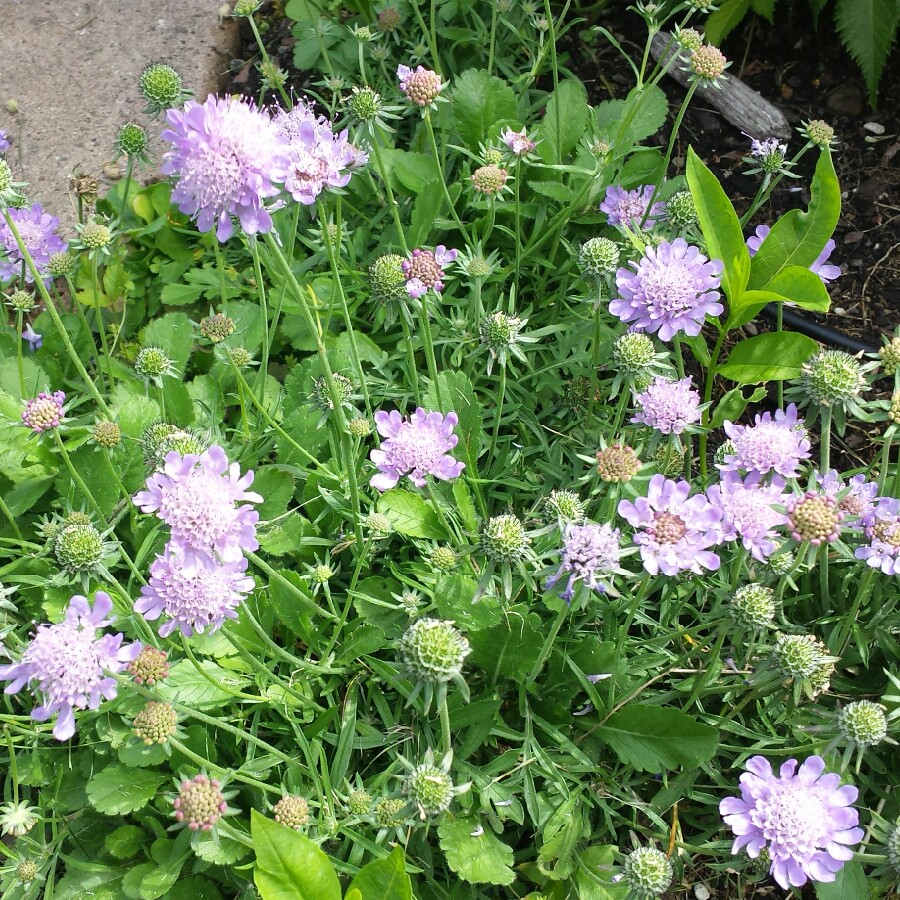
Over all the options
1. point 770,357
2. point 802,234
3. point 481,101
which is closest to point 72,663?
point 770,357

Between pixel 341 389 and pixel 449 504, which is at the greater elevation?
pixel 341 389

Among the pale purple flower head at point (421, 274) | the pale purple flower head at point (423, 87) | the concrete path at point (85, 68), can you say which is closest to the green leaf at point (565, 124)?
the pale purple flower head at point (423, 87)

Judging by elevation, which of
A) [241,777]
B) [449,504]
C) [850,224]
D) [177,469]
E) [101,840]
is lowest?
[101,840]

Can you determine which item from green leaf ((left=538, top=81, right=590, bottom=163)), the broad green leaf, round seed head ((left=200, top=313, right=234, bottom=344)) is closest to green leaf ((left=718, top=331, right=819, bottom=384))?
the broad green leaf

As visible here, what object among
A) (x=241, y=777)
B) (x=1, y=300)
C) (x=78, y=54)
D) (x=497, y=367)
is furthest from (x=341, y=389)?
(x=78, y=54)

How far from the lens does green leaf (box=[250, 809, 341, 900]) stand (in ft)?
5.97

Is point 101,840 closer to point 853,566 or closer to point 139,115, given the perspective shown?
point 853,566

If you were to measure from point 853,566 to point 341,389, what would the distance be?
1.38m

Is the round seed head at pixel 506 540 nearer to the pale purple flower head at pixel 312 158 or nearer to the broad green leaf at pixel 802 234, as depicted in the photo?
the pale purple flower head at pixel 312 158

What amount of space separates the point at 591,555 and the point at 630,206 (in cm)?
144

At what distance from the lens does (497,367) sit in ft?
9.53

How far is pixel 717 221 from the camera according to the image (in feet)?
8.21

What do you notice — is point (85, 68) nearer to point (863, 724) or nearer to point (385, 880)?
point (385, 880)

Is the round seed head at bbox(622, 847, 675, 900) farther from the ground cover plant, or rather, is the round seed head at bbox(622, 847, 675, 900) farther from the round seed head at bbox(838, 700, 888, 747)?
the round seed head at bbox(838, 700, 888, 747)
